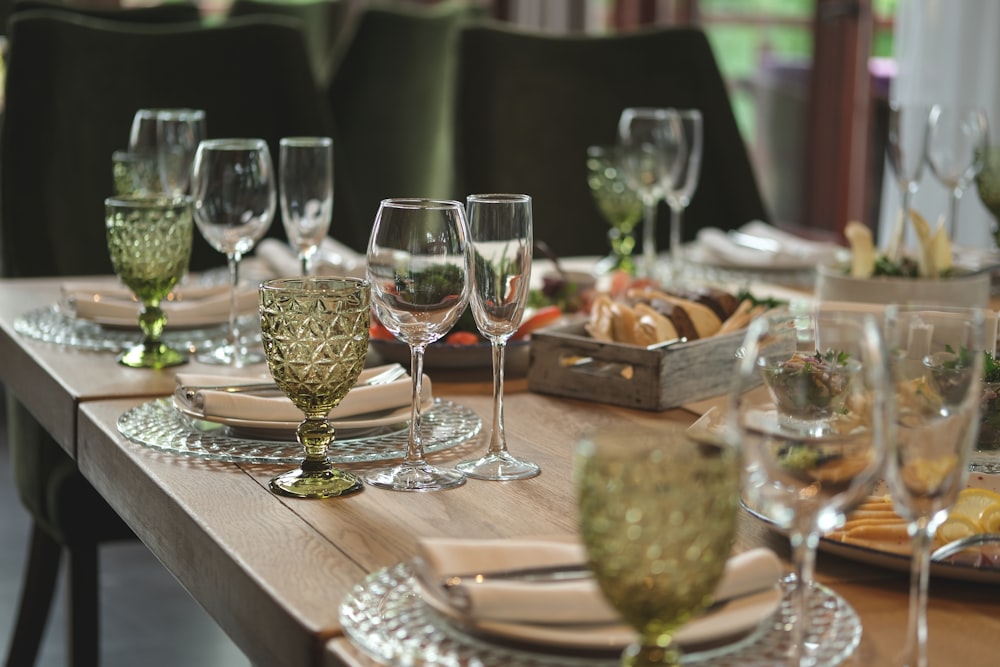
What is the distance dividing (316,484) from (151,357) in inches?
19.9

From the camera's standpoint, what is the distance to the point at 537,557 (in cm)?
75

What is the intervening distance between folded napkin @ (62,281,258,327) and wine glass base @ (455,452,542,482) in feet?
2.09

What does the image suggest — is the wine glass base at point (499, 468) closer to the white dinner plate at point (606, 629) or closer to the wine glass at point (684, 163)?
the white dinner plate at point (606, 629)

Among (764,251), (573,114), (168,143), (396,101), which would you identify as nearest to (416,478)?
(168,143)

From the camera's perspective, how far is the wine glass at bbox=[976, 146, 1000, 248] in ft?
6.37

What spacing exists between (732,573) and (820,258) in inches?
54.9

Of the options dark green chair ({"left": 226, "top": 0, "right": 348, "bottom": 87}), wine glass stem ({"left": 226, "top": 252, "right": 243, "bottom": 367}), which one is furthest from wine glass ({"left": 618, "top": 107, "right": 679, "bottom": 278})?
dark green chair ({"left": 226, "top": 0, "right": 348, "bottom": 87})

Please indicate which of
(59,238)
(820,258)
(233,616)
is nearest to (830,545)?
(233,616)

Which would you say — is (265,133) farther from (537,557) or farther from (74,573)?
(537,557)

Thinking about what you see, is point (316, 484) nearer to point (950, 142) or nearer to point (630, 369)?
point (630, 369)

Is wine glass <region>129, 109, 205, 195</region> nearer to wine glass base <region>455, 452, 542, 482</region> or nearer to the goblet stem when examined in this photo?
wine glass base <region>455, 452, 542, 482</region>

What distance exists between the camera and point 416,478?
3.40 ft

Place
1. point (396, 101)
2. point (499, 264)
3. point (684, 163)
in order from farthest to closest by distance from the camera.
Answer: point (396, 101)
point (684, 163)
point (499, 264)

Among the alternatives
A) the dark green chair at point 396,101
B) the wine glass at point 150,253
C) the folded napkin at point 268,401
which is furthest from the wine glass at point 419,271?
the dark green chair at point 396,101
